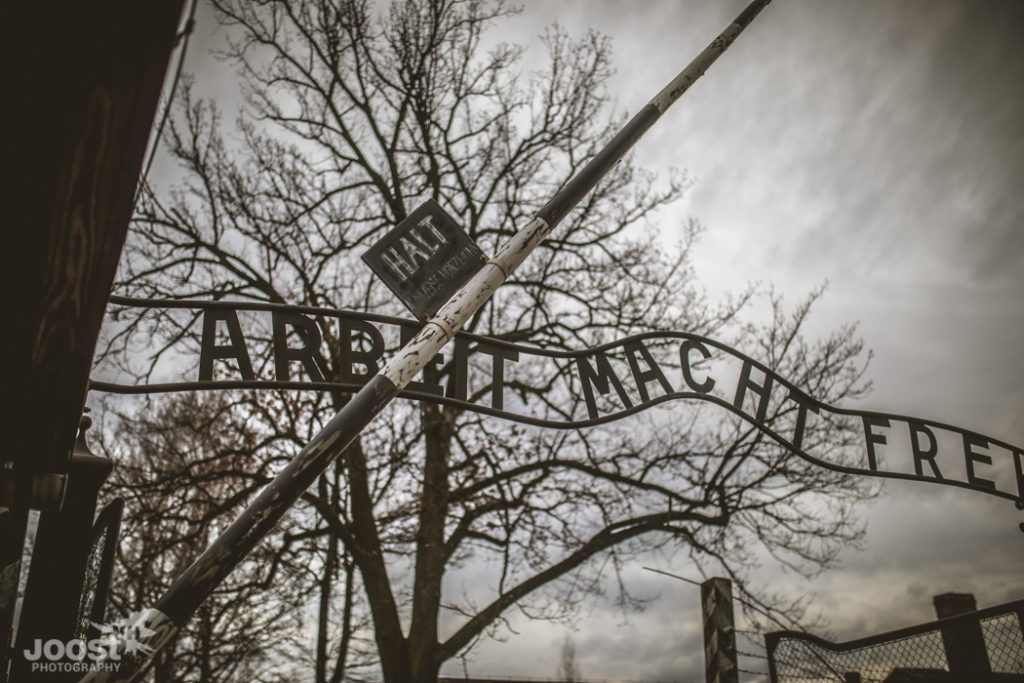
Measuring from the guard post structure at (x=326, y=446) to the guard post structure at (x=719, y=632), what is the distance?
521cm

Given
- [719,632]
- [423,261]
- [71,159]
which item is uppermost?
[423,261]

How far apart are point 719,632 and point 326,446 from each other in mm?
5930

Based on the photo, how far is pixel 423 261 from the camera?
10.1 ft

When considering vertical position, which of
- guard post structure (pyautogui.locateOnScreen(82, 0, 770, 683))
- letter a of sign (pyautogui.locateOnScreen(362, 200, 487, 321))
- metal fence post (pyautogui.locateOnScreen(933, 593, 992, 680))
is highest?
letter a of sign (pyautogui.locateOnScreen(362, 200, 487, 321))

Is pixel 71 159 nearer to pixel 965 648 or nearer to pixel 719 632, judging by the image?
pixel 719 632

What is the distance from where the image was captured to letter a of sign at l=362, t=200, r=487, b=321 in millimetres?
3074

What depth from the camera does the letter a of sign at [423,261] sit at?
3074 mm

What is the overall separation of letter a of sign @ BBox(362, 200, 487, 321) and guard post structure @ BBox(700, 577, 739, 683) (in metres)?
5.18

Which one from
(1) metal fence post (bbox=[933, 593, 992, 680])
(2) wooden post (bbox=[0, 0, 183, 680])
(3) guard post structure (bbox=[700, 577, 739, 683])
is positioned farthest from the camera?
(3) guard post structure (bbox=[700, 577, 739, 683])

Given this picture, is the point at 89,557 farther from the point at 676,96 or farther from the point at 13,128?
the point at 676,96

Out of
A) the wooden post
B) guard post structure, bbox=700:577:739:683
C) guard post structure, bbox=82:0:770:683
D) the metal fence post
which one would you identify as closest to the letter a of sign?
guard post structure, bbox=82:0:770:683

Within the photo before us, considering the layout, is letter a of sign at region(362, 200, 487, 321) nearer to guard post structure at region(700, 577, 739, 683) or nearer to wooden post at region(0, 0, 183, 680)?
wooden post at region(0, 0, 183, 680)

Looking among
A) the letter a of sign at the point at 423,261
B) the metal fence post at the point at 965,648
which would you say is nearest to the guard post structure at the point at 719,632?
the metal fence post at the point at 965,648

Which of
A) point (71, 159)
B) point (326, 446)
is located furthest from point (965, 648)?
point (71, 159)
